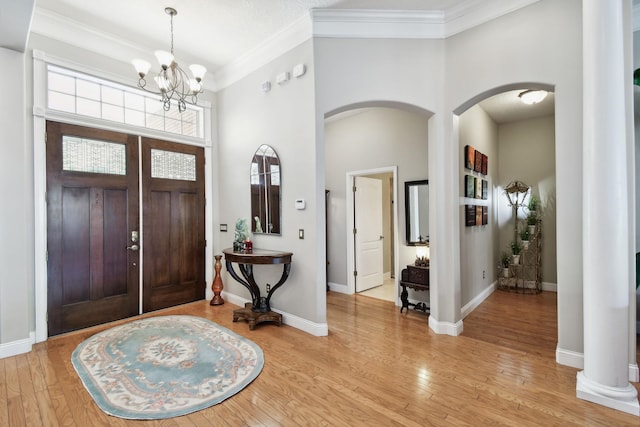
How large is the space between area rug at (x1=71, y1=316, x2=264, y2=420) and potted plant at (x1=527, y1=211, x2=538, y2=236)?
5.20m

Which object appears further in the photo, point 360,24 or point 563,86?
point 360,24

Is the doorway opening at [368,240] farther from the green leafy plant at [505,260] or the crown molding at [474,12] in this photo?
the crown molding at [474,12]

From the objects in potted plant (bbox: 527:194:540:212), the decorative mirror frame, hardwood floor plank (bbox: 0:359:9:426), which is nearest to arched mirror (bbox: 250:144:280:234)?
the decorative mirror frame

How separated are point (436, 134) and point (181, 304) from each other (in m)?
4.14

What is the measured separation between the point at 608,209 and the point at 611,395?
1.29 metres

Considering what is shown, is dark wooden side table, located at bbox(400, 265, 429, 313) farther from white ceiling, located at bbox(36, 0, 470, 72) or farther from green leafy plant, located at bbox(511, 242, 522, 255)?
white ceiling, located at bbox(36, 0, 470, 72)

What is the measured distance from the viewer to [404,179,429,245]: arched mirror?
438cm

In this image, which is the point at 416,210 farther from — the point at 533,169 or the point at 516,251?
the point at 533,169

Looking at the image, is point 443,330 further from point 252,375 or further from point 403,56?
point 403,56

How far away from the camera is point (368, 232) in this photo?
5.60 metres

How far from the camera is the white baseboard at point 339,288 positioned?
211 inches

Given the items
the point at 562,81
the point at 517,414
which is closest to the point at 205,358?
the point at 517,414

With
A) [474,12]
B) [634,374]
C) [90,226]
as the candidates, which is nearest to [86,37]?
[90,226]

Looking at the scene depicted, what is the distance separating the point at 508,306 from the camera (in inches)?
181
